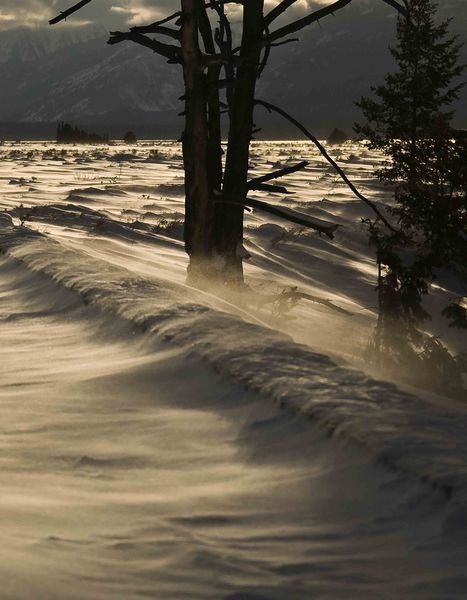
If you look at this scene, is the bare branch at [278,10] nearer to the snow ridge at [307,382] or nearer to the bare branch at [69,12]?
the bare branch at [69,12]

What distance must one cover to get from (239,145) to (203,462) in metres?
4.83

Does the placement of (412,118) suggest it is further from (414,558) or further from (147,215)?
(414,558)

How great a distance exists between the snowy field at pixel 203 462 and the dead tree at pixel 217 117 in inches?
78.8

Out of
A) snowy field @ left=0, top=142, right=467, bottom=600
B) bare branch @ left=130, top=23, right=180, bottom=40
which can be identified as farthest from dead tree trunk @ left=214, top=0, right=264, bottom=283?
snowy field @ left=0, top=142, right=467, bottom=600

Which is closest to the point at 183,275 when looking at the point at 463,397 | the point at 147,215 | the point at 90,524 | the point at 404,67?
the point at 463,397

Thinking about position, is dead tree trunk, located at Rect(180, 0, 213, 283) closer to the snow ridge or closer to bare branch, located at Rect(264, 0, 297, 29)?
bare branch, located at Rect(264, 0, 297, 29)

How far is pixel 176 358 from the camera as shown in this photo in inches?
123

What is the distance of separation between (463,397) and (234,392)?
312cm

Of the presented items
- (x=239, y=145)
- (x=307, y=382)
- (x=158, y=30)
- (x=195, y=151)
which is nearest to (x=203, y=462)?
(x=307, y=382)

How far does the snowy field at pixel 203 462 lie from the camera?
1.59 meters

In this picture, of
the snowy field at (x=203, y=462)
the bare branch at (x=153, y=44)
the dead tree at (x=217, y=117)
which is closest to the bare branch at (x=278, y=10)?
the dead tree at (x=217, y=117)

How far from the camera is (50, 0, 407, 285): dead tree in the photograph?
6207 millimetres

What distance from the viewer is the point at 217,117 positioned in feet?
21.7

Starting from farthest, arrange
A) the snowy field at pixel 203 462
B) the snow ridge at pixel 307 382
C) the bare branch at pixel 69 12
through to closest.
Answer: the bare branch at pixel 69 12, the snow ridge at pixel 307 382, the snowy field at pixel 203 462
